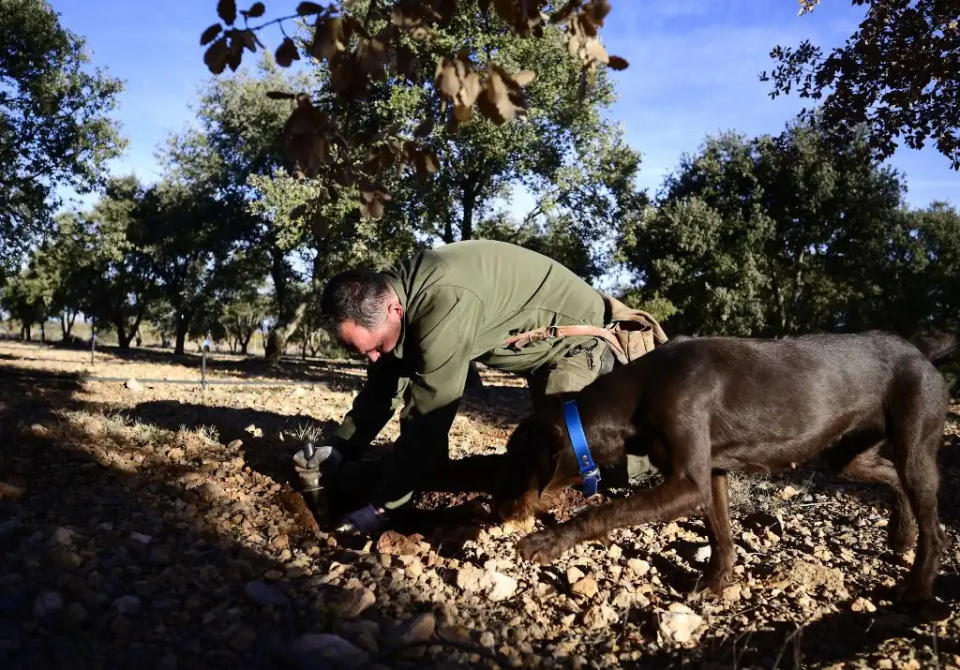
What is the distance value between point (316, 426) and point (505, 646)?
18.5 ft

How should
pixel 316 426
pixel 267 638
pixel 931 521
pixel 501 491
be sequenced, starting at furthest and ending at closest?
pixel 316 426 < pixel 501 491 < pixel 931 521 < pixel 267 638

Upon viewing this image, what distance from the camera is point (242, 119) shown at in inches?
1012

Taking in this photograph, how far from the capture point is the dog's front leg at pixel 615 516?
11.9ft

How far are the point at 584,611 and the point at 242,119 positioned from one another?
2565 cm

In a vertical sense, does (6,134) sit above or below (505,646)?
above

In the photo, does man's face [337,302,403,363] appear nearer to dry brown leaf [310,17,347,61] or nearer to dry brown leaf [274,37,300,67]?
dry brown leaf [274,37,300,67]

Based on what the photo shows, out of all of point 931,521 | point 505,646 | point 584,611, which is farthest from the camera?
point 931,521

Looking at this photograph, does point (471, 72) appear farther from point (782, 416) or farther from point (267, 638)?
point (782, 416)

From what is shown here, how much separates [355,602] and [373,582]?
0.32m

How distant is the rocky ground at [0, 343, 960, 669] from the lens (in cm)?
262

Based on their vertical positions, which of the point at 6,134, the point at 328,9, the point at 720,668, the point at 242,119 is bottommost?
the point at 720,668

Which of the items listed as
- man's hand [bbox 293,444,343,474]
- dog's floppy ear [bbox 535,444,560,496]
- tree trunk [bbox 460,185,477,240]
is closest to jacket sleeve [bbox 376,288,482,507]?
dog's floppy ear [bbox 535,444,560,496]

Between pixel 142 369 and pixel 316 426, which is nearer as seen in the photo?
pixel 316 426

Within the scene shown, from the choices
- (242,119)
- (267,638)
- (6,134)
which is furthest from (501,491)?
(242,119)
